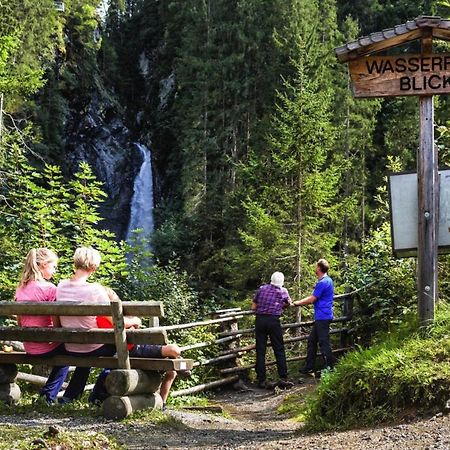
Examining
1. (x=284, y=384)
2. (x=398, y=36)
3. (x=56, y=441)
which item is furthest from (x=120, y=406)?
(x=284, y=384)

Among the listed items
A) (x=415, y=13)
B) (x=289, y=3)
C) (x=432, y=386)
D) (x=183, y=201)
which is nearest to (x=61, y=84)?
(x=183, y=201)

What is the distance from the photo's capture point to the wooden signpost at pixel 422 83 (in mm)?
5715

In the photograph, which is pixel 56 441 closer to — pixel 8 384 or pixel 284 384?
pixel 8 384

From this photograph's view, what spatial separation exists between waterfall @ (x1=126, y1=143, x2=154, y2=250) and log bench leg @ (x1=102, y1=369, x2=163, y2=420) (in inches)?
973

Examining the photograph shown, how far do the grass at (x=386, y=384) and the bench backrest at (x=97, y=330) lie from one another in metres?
1.47

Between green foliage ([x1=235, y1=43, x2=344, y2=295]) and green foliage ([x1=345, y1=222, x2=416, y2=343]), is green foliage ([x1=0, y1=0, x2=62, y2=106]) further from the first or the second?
green foliage ([x1=345, y1=222, x2=416, y2=343])

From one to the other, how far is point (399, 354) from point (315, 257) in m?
12.0

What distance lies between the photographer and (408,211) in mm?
5871

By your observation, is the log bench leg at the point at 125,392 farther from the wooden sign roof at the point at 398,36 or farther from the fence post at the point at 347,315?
the fence post at the point at 347,315

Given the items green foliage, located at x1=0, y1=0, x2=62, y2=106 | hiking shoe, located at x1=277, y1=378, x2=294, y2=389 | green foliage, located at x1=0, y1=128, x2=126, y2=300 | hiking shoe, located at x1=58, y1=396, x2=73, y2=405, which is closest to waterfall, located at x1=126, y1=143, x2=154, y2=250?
green foliage, located at x1=0, y1=0, x2=62, y2=106

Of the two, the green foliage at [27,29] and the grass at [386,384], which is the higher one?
the green foliage at [27,29]

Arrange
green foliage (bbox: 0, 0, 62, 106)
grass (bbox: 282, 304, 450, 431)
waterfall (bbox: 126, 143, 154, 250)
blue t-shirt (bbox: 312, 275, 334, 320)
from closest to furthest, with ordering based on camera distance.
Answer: grass (bbox: 282, 304, 450, 431)
blue t-shirt (bbox: 312, 275, 334, 320)
green foliage (bbox: 0, 0, 62, 106)
waterfall (bbox: 126, 143, 154, 250)

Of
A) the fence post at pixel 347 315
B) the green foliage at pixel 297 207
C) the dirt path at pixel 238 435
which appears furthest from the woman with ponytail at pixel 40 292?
the green foliage at pixel 297 207

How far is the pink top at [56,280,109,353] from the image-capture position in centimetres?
580
